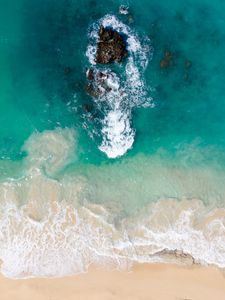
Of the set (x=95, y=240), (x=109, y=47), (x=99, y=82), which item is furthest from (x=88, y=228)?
(x=109, y=47)

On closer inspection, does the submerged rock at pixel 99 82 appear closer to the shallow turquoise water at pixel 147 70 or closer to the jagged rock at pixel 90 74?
the jagged rock at pixel 90 74

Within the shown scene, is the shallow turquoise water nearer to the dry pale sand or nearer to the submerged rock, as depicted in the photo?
the submerged rock

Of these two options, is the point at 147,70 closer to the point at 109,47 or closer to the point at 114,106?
the point at 109,47

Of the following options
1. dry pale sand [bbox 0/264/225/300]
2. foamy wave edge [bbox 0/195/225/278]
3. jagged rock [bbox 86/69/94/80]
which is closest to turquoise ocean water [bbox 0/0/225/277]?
jagged rock [bbox 86/69/94/80]

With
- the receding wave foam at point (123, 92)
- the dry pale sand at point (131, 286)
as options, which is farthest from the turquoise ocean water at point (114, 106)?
the dry pale sand at point (131, 286)

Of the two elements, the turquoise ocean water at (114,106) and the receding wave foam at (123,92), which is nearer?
the turquoise ocean water at (114,106)
